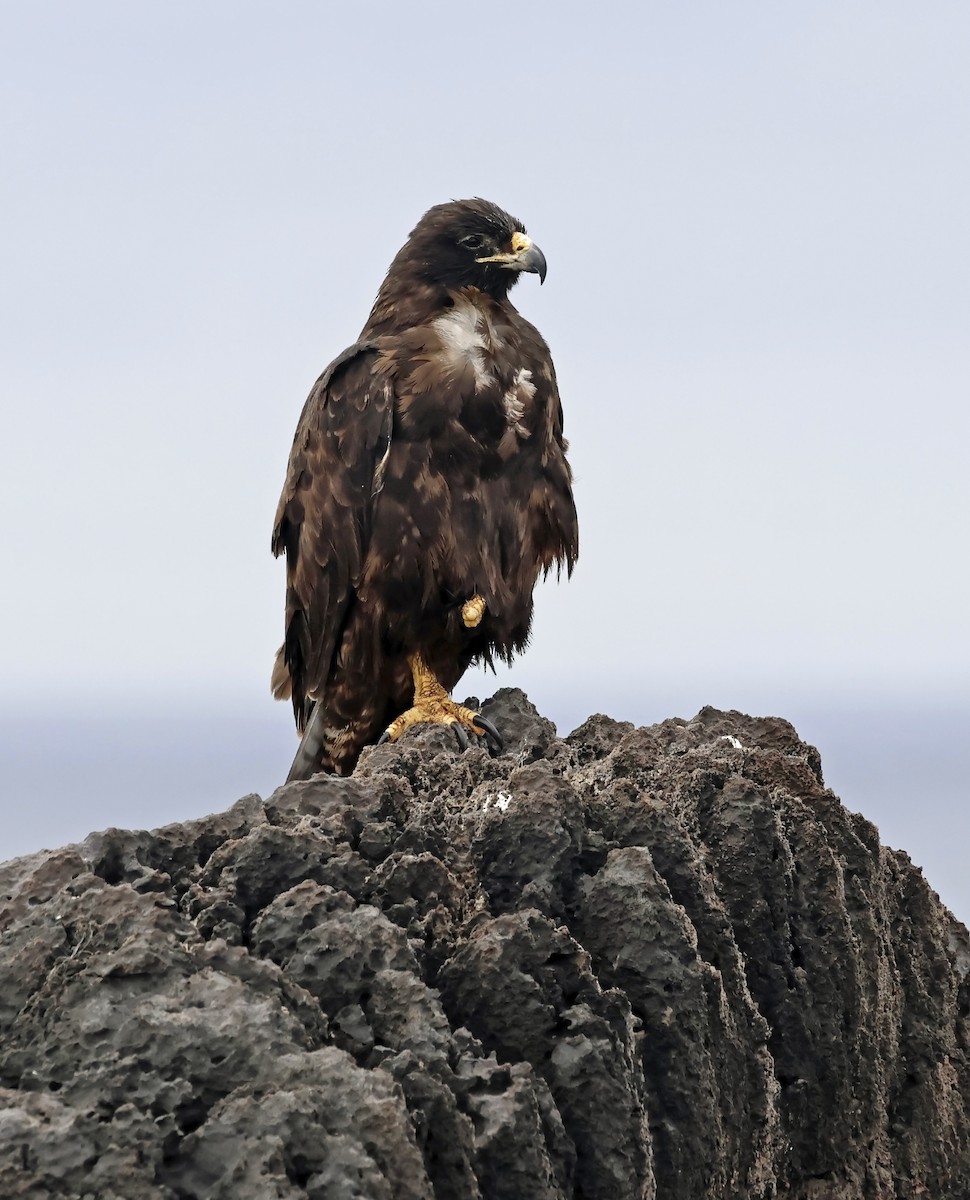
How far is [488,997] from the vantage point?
3.21m

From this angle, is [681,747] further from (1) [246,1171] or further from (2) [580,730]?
(1) [246,1171]

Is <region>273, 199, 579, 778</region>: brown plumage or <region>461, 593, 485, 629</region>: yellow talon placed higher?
<region>273, 199, 579, 778</region>: brown plumage

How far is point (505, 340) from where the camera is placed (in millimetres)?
6160

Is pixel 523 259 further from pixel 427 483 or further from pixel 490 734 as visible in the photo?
pixel 490 734

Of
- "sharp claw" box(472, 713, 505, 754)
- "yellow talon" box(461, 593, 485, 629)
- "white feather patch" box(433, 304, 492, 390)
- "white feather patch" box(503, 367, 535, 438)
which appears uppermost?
"white feather patch" box(433, 304, 492, 390)

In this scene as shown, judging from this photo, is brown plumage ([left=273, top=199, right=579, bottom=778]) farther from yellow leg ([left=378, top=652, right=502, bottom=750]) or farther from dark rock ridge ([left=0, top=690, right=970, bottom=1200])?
dark rock ridge ([left=0, top=690, right=970, bottom=1200])

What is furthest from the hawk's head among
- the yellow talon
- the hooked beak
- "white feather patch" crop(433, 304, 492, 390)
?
the yellow talon

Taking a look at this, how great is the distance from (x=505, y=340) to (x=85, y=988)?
3887 millimetres

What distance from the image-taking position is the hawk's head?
6.32m

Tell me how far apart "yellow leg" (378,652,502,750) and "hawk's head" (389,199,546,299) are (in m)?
1.45

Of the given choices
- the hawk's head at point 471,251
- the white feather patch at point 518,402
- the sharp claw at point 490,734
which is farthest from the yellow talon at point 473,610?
the hawk's head at point 471,251

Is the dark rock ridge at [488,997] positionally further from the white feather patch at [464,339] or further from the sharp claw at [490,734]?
the white feather patch at [464,339]

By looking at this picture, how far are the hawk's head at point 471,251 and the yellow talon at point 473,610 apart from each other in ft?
4.49

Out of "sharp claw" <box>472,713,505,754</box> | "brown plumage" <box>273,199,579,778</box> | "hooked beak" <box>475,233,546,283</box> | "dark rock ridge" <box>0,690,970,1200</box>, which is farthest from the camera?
"hooked beak" <box>475,233,546,283</box>
